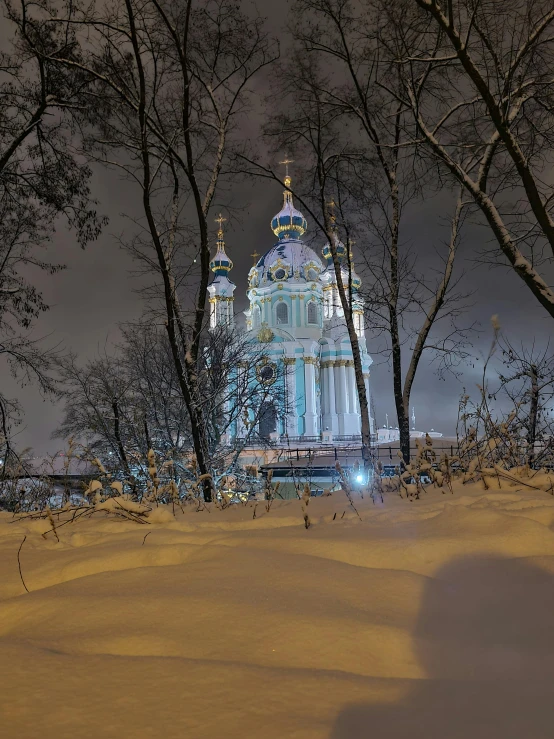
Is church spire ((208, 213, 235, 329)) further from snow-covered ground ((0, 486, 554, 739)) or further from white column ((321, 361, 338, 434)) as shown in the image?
snow-covered ground ((0, 486, 554, 739))

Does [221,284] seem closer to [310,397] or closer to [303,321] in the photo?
[303,321]

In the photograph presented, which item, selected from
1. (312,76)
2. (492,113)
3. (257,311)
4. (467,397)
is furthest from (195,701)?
(257,311)

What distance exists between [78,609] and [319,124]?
1047 cm

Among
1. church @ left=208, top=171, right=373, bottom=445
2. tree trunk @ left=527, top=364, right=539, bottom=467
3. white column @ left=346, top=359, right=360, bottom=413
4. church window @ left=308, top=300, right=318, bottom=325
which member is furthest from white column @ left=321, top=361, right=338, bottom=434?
tree trunk @ left=527, top=364, right=539, bottom=467

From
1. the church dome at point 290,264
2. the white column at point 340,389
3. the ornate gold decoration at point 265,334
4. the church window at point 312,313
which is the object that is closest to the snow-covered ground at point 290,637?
the ornate gold decoration at point 265,334

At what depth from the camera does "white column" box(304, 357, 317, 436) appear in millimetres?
44125

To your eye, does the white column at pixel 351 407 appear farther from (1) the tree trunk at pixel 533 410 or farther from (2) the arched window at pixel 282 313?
(1) the tree trunk at pixel 533 410

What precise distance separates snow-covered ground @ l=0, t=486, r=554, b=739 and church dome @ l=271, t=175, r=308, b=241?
49.3 m

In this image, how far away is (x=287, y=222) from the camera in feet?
162

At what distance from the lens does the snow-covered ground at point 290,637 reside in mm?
929

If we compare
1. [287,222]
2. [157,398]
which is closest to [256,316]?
[287,222]

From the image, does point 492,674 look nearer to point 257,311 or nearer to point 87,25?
point 87,25

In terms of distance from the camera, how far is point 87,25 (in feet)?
22.8

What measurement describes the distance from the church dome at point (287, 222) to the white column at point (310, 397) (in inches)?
569
